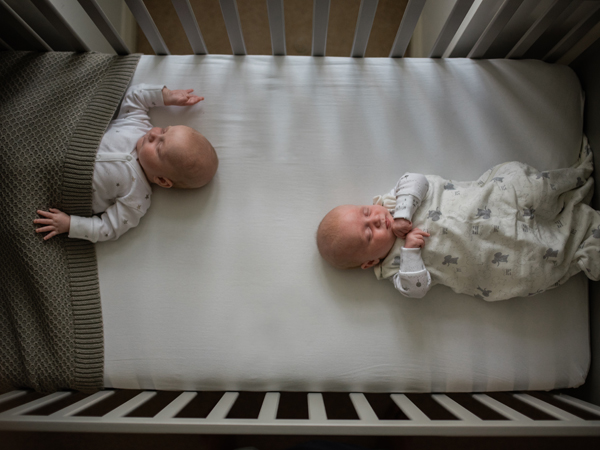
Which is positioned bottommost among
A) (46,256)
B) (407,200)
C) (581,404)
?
(581,404)

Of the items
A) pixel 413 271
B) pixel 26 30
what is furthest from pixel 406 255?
pixel 26 30

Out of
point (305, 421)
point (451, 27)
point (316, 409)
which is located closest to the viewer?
point (305, 421)

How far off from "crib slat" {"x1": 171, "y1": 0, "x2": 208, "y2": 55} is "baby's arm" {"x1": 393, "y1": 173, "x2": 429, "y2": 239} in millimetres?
813

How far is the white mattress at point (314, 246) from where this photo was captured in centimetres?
111

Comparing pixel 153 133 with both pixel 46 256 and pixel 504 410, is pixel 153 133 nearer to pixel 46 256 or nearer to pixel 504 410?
pixel 46 256

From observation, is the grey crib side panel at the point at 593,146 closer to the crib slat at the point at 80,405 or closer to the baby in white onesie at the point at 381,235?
the baby in white onesie at the point at 381,235

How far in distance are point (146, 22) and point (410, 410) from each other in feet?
4.54

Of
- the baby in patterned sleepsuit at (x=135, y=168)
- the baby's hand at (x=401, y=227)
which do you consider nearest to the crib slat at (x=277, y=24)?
the baby in patterned sleepsuit at (x=135, y=168)

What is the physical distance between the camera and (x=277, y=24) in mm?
1093

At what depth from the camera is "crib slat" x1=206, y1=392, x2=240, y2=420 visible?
3.06 feet

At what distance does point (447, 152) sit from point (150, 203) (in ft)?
3.31

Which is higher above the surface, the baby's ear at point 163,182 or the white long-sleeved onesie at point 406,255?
the baby's ear at point 163,182

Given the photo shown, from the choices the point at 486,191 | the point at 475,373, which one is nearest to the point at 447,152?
the point at 486,191

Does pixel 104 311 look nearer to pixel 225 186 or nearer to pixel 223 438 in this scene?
pixel 225 186
